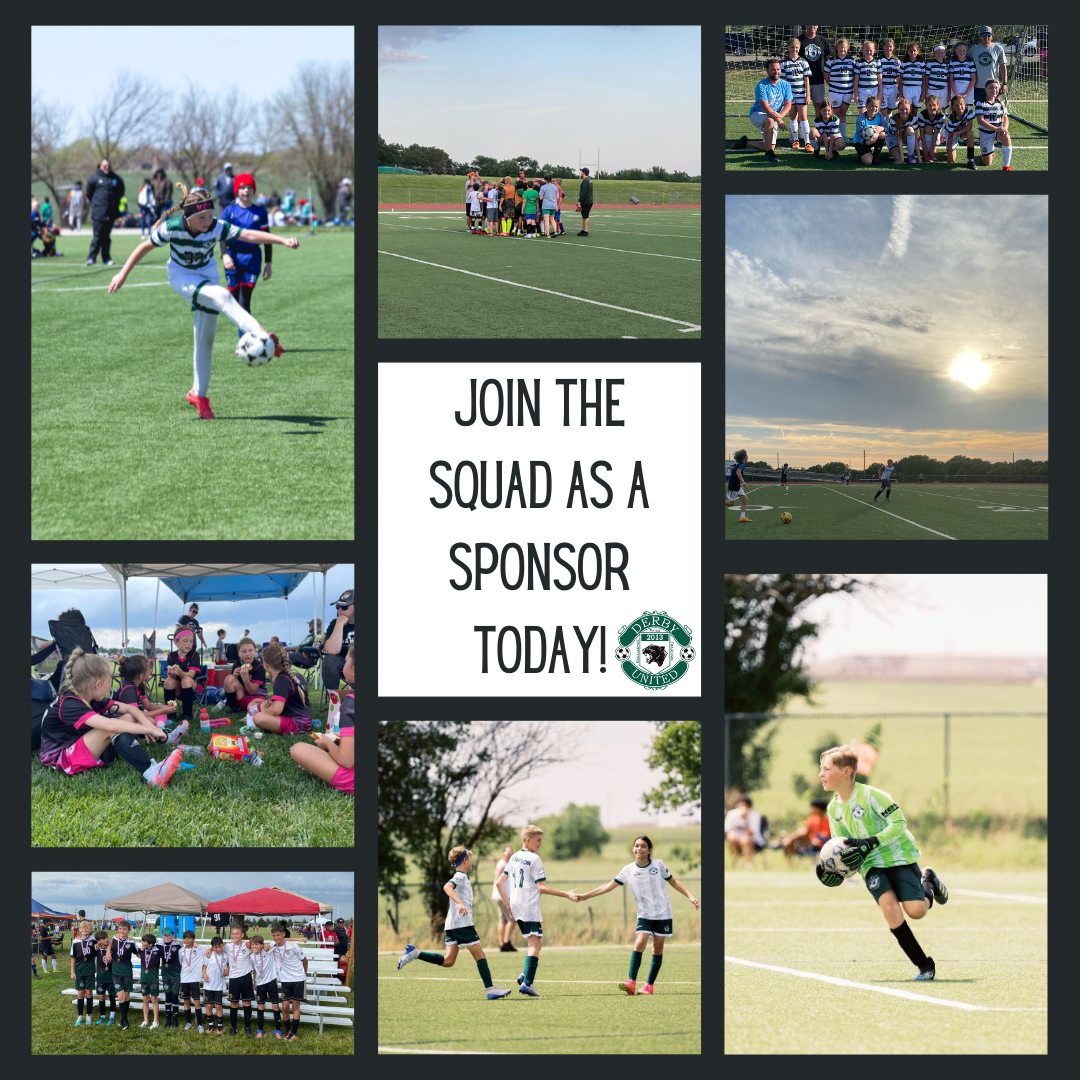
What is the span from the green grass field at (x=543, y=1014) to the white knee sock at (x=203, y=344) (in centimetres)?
556

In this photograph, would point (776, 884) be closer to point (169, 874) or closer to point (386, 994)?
point (386, 994)

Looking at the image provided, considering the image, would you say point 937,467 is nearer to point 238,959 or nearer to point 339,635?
point 339,635

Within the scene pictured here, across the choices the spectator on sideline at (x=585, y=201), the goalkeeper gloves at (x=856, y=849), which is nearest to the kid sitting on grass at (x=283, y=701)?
the goalkeeper gloves at (x=856, y=849)

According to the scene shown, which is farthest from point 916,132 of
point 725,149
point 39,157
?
point 39,157

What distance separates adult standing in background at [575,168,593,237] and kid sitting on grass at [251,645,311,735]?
39.0ft

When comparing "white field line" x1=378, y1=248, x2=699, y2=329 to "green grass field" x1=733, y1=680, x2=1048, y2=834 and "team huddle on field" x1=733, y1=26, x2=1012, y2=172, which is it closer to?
"team huddle on field" x1=733, y1=26, x2=1012, y2=172

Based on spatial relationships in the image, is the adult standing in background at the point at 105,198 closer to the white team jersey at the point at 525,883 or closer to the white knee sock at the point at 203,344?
the white knee sock at the point at 203,344

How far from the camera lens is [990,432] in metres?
11.2

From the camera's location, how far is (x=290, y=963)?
8.41 m

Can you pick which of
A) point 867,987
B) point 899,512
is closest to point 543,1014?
point 867,987

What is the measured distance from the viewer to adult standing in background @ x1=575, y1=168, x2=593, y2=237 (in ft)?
67.8

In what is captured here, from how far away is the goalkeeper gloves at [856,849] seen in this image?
773 centimetres

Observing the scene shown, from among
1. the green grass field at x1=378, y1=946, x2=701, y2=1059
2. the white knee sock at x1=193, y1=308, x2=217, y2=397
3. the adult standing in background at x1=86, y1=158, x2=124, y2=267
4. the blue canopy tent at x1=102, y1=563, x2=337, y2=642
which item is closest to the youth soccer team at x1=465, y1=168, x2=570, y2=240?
the white knee sock at x1=193, y1=308, x2=217, y2=397

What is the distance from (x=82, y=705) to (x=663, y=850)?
14.5 feet
